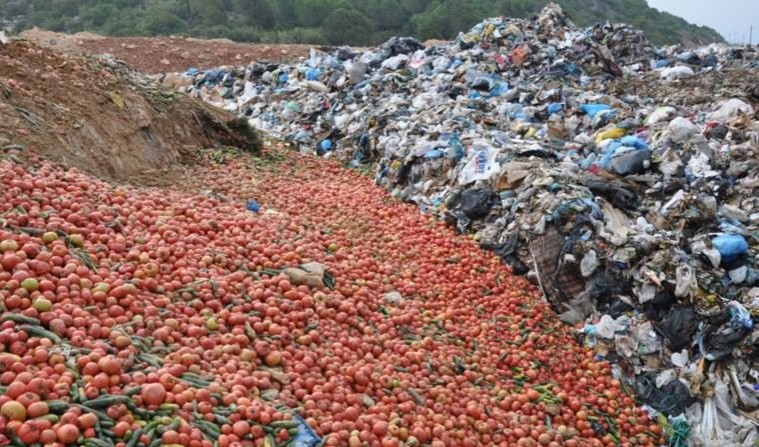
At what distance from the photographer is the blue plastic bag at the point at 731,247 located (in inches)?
195

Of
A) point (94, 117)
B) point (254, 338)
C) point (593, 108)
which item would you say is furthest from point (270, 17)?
point (254, 338)

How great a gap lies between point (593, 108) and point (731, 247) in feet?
14.8

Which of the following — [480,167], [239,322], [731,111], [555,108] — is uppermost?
[731,111]

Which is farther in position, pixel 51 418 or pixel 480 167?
pixel 480 167

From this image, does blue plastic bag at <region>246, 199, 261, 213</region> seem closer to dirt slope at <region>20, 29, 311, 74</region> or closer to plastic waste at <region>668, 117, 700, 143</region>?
plastic waste at <region>668, 117, 700, 143</region>

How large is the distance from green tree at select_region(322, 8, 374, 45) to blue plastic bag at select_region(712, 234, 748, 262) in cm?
2679

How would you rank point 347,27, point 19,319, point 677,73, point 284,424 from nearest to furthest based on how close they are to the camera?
point 284,424 → point 19,319 → point 677,73 → point 347,27

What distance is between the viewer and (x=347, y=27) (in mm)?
30719

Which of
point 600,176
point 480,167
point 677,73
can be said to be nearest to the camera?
point 600,176

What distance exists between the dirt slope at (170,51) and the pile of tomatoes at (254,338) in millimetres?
14072

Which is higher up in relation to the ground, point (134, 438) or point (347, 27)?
point (347, 27)

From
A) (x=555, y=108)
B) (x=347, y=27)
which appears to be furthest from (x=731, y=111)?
(x=347, y=27)

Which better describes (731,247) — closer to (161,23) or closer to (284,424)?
(284,424)

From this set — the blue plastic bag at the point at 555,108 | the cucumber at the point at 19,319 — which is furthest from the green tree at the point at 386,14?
the cucumber at the point at 19,319
